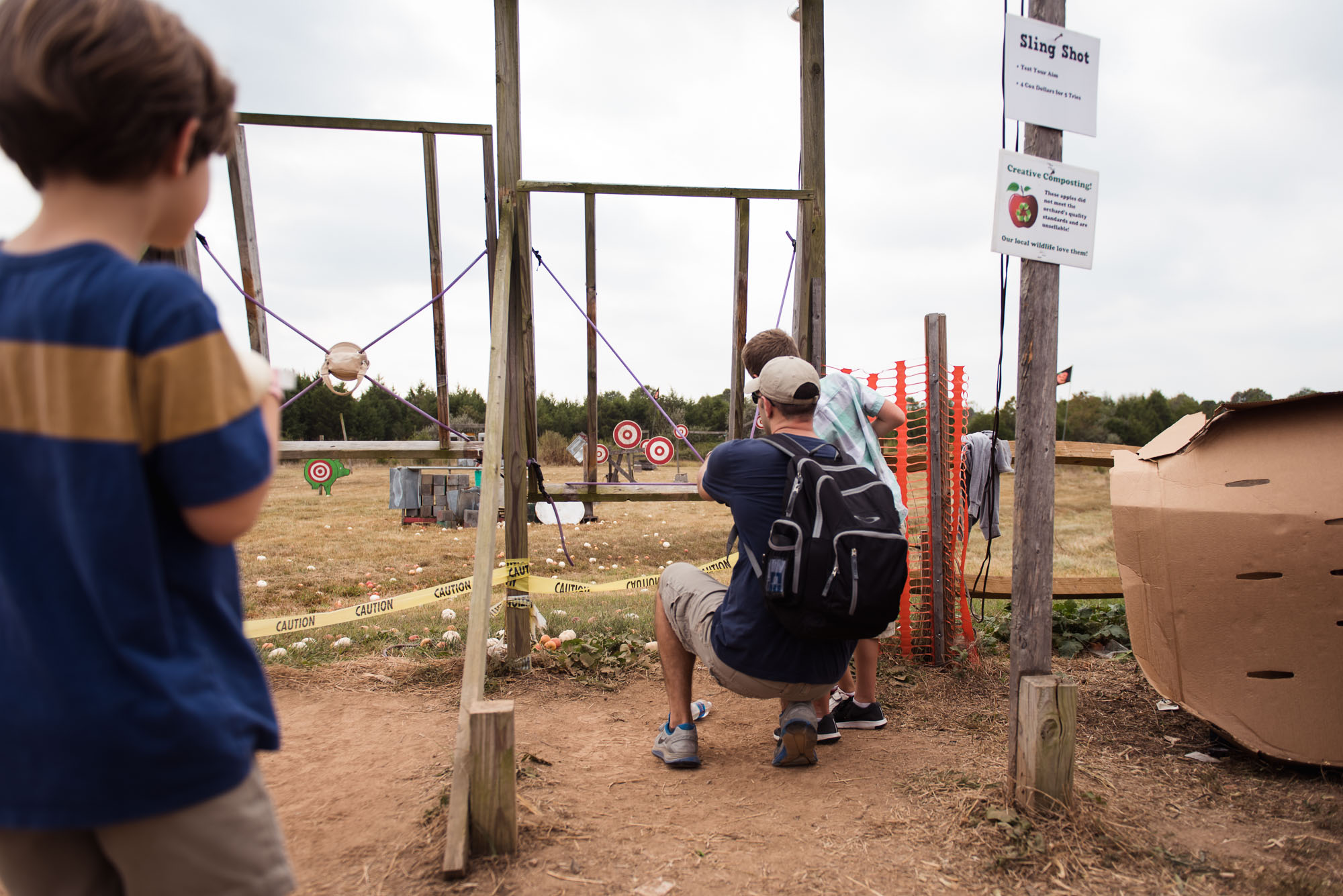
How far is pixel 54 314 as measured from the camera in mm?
959

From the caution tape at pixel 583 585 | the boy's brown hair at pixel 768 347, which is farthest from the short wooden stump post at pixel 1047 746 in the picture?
the caution tape at pixel 583 585

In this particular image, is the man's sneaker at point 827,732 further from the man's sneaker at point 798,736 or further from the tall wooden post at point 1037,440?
the tall wooden post at point 1037,440

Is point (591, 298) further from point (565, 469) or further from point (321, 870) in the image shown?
point (565, 469)

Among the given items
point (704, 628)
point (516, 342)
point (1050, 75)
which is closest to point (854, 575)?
point (704, 628)

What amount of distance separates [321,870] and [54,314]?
6.26 feet

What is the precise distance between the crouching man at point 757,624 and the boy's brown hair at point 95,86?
6.74 feet

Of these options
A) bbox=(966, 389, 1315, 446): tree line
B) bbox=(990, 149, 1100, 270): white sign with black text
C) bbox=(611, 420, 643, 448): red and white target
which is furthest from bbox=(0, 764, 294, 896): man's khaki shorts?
bbox=(966, 389, 1315, 446): tree line

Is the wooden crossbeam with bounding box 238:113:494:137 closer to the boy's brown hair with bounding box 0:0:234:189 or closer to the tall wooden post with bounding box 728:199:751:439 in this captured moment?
the tall wooden post with bounding box 728:199:751:439

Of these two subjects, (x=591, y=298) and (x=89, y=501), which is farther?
(x=591, y=298)

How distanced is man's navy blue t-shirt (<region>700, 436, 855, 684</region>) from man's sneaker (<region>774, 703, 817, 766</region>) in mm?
180

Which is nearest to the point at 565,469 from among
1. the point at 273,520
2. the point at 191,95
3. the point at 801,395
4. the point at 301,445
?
the point at 273,520

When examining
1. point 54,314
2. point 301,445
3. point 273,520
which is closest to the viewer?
point 54,314

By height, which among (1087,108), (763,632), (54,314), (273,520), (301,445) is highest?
(1087,108)

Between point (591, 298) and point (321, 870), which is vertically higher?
point (591, 298)
